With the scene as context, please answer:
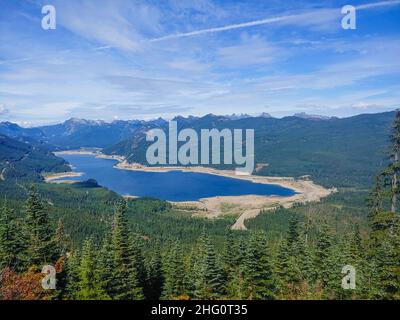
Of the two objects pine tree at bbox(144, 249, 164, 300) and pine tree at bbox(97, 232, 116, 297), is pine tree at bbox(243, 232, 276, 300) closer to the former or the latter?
pine tree at bbox(97, 232, 116, 297)

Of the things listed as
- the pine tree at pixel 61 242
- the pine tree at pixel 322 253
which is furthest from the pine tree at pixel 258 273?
the pine tree at pixel 61 242

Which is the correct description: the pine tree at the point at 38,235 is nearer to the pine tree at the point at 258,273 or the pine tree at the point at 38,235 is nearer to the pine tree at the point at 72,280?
the pine tree at the point at 72,280

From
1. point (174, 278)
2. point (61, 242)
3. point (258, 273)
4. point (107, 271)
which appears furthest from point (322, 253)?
point (61, 242)

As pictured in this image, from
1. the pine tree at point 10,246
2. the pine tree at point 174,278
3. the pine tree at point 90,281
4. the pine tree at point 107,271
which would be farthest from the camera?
the pine tree at point 174,278

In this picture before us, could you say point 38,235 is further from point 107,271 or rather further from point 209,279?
point 209,279

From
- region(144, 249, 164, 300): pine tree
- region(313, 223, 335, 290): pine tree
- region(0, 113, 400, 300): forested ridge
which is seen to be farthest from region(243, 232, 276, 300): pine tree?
region(144, 249, 164, 300): pine tree
